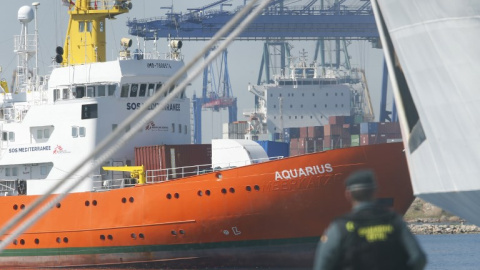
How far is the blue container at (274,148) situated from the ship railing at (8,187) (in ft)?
22.8

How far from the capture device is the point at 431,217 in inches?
2825

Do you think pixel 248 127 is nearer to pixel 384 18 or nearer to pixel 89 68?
pixel 89 68

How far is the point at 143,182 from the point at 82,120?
113 inches

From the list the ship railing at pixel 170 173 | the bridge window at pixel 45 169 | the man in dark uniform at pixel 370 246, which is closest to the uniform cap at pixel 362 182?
the man in dark uniform at pixel 370 246

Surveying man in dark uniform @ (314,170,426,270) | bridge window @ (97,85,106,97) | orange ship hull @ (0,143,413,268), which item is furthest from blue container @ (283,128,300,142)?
man in dark uniform @ (314,170,426,270)

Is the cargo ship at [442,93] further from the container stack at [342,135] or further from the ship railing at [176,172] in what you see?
the container stack at [342,135]

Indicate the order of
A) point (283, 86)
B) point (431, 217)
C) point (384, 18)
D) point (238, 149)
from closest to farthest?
point (384, 18)
point (238, 149)
point (431, 217)
point (283, 86)

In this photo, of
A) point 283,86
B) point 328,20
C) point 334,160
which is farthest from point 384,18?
point 283,86

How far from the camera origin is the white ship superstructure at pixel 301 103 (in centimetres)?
11688

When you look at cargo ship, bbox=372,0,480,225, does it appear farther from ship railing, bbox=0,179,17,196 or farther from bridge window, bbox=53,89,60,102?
ship railing, bbox=0,179,17,196

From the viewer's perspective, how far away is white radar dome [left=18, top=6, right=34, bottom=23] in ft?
105

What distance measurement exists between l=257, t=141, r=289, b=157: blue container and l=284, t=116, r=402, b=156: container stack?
6030 cm

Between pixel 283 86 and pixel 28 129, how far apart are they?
93.7 m

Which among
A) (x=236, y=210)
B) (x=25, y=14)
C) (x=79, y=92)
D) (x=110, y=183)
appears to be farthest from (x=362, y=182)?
(x=25, y=14)
